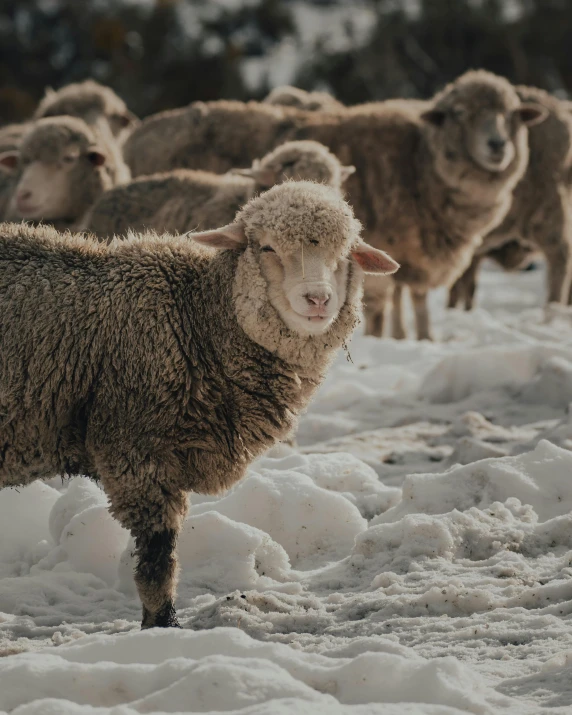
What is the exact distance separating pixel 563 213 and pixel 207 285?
856cm

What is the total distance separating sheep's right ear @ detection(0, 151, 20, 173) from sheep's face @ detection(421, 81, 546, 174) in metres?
3.43

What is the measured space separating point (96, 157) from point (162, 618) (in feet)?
18.0

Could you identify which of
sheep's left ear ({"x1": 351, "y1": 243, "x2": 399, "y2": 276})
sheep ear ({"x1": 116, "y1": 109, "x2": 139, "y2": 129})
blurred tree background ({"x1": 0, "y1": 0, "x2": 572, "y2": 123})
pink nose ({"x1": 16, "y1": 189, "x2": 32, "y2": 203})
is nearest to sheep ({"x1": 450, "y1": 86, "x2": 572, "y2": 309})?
sheep ear ({"x1": 116, "y1": 109, "x2": 139, "y2": 129})

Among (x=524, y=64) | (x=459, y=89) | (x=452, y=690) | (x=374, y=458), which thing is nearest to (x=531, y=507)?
(x=374, y=458)

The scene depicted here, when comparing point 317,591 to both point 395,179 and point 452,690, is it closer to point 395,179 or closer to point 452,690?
point 452,690

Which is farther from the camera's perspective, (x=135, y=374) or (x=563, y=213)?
(x=563, y=213)

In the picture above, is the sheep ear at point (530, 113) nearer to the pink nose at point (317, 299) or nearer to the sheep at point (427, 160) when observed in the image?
the sheep at point (427, 160)

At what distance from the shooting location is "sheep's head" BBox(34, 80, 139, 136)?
39.2 ft

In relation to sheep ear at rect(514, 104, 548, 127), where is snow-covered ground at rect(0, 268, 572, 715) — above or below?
below

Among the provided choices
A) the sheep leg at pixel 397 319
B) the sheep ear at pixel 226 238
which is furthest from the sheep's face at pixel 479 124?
the sheep ear at pixel 226 238

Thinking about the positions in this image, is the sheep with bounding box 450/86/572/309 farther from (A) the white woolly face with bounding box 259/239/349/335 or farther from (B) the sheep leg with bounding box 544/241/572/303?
(A) the white woolly face with bounding box 259/239/349/335

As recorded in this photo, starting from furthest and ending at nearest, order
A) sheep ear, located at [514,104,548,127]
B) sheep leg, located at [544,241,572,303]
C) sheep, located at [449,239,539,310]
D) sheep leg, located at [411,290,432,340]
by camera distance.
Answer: sheep, located at [449,239,539,310], sheep leg, located at [544,241,572,303], sheep leg, located at [411,290,432,340], sheep ear, located at [514,104,548,127]

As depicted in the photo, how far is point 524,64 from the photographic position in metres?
31.3

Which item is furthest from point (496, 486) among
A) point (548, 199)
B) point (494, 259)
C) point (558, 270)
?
point (494, 259)
